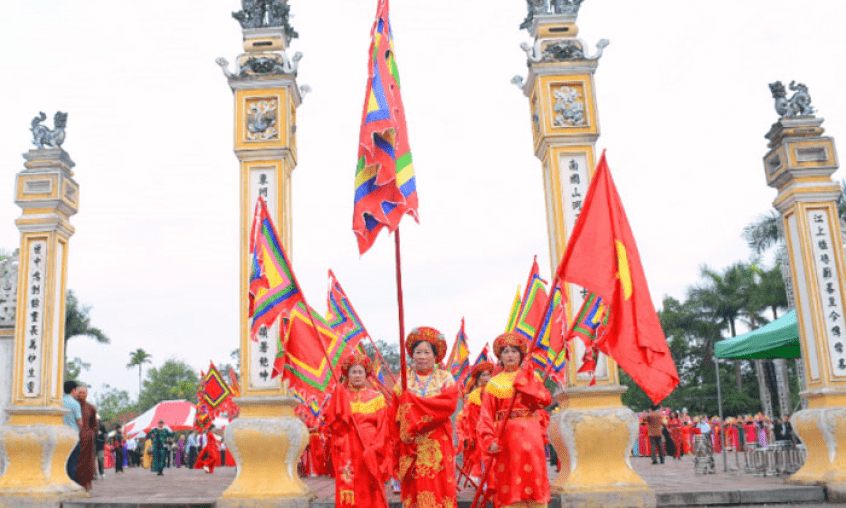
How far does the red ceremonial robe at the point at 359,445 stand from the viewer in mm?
5641

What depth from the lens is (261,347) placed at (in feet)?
26.3

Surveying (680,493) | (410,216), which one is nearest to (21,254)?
(410,216)

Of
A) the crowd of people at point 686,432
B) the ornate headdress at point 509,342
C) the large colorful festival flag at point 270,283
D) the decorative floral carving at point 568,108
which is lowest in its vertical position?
the crowd of people at point 686,432

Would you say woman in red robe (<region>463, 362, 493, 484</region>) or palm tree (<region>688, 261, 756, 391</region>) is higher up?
palm tree (<region>688, 261, 756, 391</region>)

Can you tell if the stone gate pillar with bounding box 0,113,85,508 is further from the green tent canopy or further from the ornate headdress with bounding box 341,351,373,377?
the green tent canopy

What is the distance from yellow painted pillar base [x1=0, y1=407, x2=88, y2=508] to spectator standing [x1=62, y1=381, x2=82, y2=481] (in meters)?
0.63

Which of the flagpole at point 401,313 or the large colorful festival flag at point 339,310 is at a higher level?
the large colorful festival flag at point 339,310

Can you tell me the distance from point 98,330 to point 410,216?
29.0 meters

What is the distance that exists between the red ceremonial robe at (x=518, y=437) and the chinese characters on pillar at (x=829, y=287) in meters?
4.18

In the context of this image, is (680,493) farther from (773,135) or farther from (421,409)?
(773,135)

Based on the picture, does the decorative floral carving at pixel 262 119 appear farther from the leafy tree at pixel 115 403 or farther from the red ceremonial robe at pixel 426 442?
the leafy tree at pixel 115 403

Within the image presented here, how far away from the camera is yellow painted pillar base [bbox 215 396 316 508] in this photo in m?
7.43

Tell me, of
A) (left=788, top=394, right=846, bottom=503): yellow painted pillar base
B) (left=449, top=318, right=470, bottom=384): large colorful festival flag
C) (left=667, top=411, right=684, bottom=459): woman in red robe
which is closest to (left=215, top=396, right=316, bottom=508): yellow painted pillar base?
(left=449, top=318, right=470, bottom=384): large colorful festival flag

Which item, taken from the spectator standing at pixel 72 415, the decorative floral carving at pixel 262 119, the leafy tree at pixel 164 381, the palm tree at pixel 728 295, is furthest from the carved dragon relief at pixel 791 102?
the leafy tree at pixel 164 381
